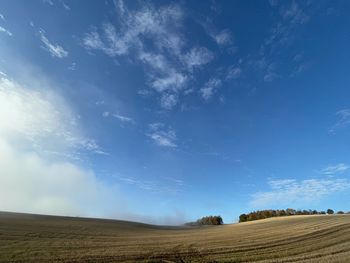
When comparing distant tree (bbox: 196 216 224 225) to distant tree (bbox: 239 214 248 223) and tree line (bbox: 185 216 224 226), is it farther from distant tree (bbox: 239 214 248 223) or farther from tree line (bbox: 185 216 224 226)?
distant tree (bbox: 239 214 248 223)

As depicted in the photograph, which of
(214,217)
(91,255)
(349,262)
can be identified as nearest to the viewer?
(349,262)

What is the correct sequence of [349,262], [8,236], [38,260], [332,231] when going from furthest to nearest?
1. [332,231]
2. [8,236]
3. [38,260]
4. [349,262]

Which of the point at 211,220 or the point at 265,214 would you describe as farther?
the point at 211,220

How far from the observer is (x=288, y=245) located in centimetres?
2833

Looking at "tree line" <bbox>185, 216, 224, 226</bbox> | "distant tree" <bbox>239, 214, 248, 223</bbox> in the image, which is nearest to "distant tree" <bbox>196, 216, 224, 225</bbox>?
"tree line" <bbox>185, 216, 224, 226</bbox>

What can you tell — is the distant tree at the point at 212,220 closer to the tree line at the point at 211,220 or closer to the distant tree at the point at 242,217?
the tree line at the point at 211,220

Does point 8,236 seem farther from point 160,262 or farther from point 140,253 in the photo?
point 160,262

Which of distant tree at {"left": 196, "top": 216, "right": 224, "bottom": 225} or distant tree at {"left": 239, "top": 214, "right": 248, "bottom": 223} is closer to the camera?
distant tree at {"left": 239, "top": 214, "right": 248, "bottom": 223}

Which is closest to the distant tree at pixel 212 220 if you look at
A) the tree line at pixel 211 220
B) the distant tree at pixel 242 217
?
the tree line at pixel 211 220

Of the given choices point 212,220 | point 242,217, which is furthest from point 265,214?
point 212,220

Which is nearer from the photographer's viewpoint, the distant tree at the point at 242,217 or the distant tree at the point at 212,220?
the distant tree at the point at 242,217

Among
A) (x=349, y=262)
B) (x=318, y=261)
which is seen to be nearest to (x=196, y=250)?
(x=318, y=261)

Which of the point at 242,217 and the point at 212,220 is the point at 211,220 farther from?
the point at 242,217

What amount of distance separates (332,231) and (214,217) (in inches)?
4241
